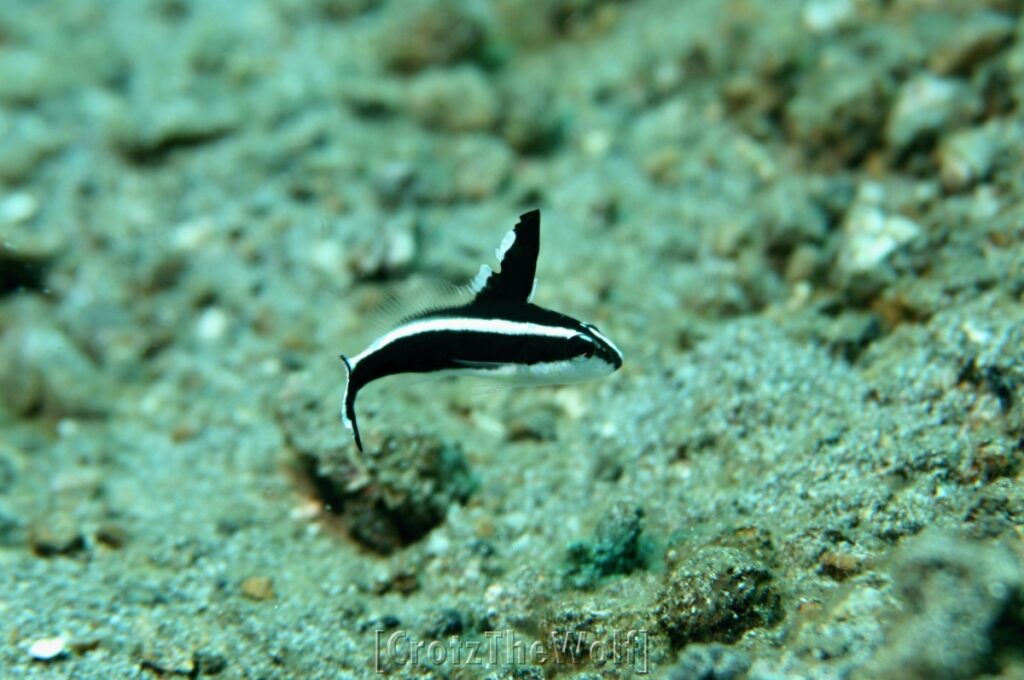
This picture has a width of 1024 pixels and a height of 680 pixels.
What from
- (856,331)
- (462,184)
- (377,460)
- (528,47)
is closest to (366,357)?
(377,460)

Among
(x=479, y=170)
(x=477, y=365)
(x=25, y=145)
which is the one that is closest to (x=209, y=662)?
(x=477, y=365)

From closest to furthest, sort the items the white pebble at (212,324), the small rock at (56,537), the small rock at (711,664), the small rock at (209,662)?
the small rock at (711,664)
the small rock at (209,662)
the small rock at (56,537)
the white pebble at (212,324)

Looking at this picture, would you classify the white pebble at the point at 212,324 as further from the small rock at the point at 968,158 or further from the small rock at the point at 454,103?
the small rock at the point at 968,158

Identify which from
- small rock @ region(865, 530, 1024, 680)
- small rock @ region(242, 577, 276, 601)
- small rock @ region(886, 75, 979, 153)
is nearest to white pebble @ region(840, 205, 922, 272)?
small rock @ region(886, 75, 979, 153)

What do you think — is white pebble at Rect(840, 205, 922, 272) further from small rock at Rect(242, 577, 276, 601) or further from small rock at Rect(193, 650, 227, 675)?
small rock at Rect(193, 650, 227, 675)

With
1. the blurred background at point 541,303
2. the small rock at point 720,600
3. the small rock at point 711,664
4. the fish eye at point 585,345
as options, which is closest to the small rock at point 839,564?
the blurred background at point 541,303

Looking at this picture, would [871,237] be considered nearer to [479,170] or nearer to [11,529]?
[479,170]

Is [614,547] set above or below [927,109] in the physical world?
below
